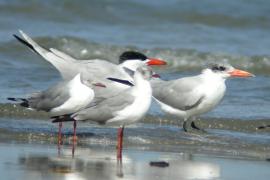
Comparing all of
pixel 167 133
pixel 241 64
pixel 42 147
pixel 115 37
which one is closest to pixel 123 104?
pixel 42 147

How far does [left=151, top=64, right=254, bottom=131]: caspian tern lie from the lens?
932 cm

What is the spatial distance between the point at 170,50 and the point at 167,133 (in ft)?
22.0

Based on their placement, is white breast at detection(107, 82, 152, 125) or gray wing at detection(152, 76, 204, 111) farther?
gray wing at detection(152, 76, 204, 111)

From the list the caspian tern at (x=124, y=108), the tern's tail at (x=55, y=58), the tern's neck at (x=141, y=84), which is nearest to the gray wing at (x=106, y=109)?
the caspian tern at (x=124, y=108)

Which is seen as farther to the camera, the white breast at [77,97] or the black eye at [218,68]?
the black eye at [218,68]

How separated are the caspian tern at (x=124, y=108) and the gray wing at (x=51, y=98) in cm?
56

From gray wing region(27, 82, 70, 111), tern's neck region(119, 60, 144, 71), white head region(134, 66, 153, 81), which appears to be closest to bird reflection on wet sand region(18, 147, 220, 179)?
white head region(134, 66, 153, 81)

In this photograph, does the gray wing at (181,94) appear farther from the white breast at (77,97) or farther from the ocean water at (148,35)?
the ocean water at (148,35)

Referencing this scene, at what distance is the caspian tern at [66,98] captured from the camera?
838cm

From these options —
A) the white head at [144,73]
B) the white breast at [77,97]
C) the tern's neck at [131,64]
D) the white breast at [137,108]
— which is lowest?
the white breast at [137,108]

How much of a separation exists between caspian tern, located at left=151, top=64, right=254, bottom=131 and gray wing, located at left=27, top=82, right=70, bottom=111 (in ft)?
4.57

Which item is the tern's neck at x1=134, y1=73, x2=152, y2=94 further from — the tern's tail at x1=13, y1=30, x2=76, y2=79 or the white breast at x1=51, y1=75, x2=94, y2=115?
the tern's tail at x1=13, y1=30, x2=76, y2=79

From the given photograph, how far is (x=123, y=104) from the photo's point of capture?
762 cm

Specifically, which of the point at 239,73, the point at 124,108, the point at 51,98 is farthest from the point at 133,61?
the point at 124,108
